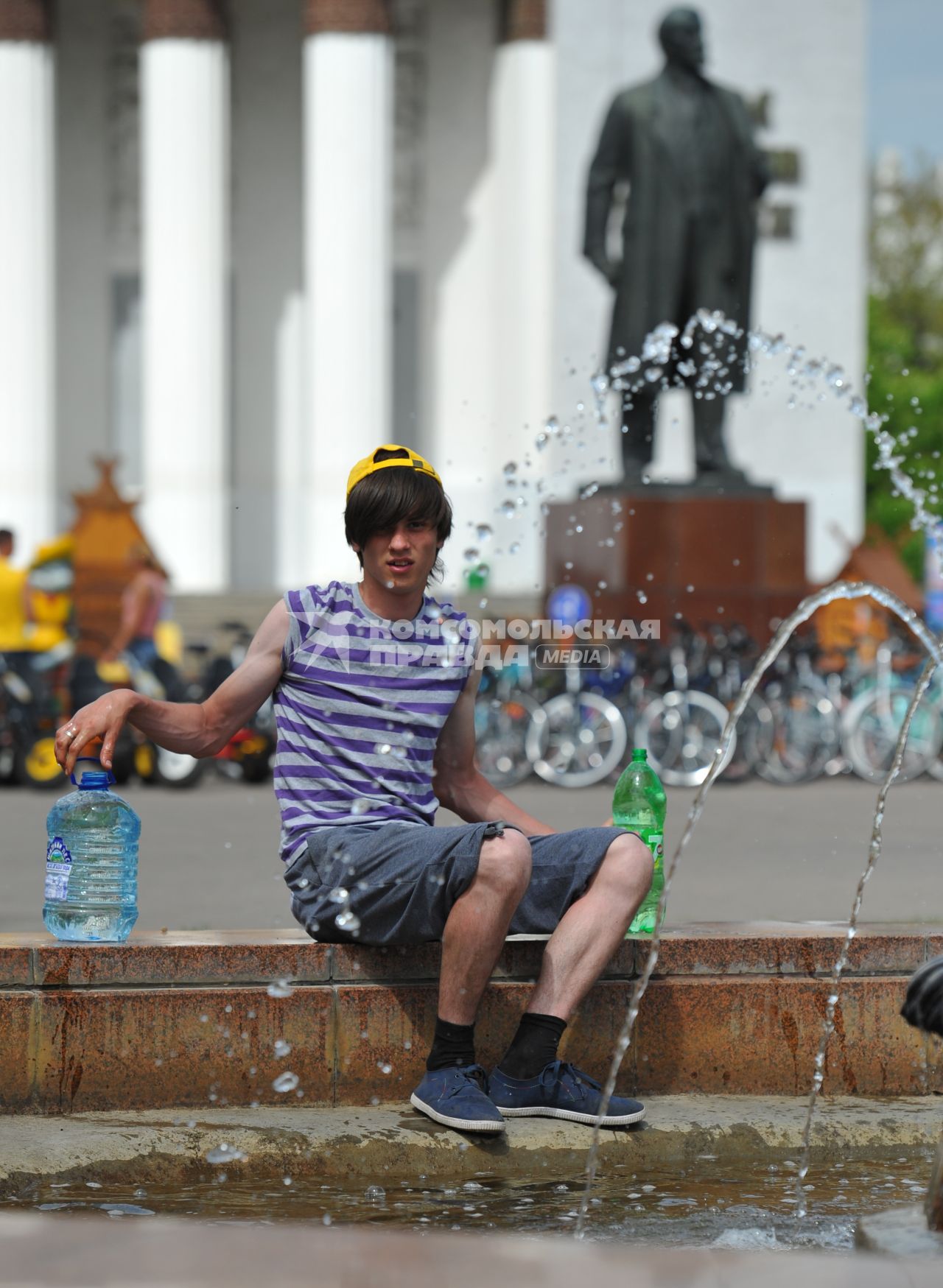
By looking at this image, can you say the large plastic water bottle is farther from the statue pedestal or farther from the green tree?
the green tree

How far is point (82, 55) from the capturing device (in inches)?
1284

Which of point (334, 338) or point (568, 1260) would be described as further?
point (334, 338)

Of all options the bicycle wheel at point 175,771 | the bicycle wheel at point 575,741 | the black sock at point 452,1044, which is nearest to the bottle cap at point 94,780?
the black sock at point 452,1044

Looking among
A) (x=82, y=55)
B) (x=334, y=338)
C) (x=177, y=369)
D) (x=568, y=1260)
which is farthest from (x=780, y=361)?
(x=568, y=1260)

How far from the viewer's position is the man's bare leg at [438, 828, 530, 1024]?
4199 millimetres

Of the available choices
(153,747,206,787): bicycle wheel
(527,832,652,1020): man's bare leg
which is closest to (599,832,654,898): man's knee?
A: (527,832,652,1020): man's bare leg

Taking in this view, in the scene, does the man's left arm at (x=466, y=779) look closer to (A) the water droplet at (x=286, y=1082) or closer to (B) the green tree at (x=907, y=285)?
(A) the water droplet at (x=286, y=1082)

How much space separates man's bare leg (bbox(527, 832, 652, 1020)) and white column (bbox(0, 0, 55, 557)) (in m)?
26.5

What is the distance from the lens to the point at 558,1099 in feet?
14.1

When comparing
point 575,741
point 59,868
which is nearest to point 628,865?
point 59,868

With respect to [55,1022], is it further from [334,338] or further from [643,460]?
[334,338]

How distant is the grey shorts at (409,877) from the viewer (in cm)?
423

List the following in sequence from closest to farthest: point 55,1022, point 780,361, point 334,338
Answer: point 55,1022 → point 780,361 → point 334,338

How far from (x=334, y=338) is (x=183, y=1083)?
1005 inches
